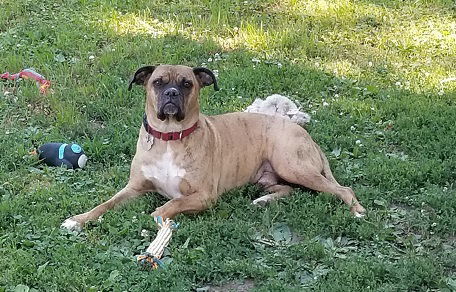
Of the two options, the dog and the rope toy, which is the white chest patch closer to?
the dog

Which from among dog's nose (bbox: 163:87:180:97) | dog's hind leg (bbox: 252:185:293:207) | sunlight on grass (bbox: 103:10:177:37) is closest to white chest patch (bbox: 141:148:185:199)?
dog's nose (bbox: 163:87:180:97)

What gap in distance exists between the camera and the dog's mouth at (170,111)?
502 cm

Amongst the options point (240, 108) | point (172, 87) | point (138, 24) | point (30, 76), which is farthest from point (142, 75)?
point (138, 24)

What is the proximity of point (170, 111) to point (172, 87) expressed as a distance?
0.19 m

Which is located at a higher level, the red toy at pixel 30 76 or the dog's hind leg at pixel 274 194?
the red toy at pixel 30 76

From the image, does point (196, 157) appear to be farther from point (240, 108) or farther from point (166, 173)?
point (240, 108)

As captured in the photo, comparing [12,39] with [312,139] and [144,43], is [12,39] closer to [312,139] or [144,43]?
[144,43]

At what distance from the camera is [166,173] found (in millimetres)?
5172

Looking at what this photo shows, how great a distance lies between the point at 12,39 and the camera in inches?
317

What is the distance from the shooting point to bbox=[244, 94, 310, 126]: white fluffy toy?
6.38 metres

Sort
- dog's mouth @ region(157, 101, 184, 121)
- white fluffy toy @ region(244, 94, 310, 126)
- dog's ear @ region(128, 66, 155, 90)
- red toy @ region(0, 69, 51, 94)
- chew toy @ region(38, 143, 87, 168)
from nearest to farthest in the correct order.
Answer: dog's mouth @ region(157, 101, 184, 121), dog's ear @ region(128, 66, 155, 90), chew toy @ region(38, 143, 87, 168), white fluffy toy @ region(244, 94, 310, 126), red toy @ region(0, 69, 51, 94)

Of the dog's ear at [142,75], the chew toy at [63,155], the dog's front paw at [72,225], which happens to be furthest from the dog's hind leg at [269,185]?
the chew toy at [63,155]

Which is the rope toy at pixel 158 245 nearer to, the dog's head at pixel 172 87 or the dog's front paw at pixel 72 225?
the dog's front paw at pixel 72 225

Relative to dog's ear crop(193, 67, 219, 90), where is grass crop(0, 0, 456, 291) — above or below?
below
